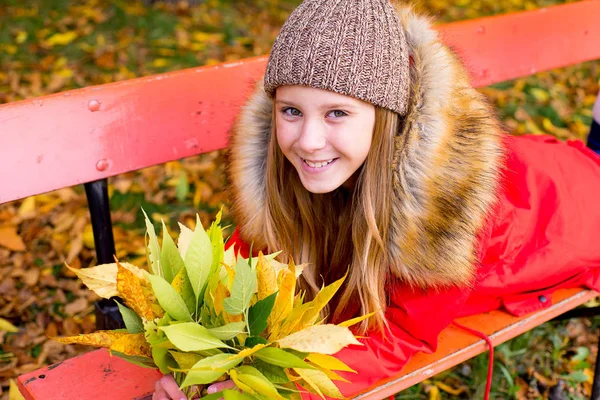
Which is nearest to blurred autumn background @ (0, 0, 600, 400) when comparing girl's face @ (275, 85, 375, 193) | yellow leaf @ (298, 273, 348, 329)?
girl's face @ (275, 85, 375, 193)

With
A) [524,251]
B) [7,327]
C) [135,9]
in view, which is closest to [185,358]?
[524,251]

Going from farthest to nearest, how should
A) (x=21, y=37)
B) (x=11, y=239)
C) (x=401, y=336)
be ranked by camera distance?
1. (x=21, y=37)
2. (x=11, y=239)
3. (x=401, y=336)

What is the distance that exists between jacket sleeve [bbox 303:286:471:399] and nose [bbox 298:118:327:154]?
541 millimetres

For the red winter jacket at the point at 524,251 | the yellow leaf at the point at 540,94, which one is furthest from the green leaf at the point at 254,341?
the yellow leaf at the point at 540,94

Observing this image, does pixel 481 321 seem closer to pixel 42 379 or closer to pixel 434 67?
pixel 434 67

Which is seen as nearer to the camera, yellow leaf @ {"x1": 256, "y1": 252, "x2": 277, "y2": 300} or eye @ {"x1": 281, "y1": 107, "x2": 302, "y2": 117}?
yellow leaf @ {"x1": 256, "y1": 252, "x2": 277, "y2": 300}

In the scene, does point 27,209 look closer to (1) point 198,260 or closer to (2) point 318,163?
(2) point 318,163

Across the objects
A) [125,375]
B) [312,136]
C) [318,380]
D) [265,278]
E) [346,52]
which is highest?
[346,52]

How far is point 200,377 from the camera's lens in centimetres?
162

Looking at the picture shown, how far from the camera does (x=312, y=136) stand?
2.02 m

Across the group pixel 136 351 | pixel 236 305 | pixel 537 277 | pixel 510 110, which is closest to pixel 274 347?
pixel 236 305

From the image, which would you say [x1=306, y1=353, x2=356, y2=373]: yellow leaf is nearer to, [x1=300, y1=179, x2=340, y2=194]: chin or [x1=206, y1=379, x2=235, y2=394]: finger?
[x1=206, y1=379, x2=235, y2=394]: finger

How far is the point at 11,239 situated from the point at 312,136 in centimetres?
218

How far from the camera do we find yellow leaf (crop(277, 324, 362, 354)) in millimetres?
1588
